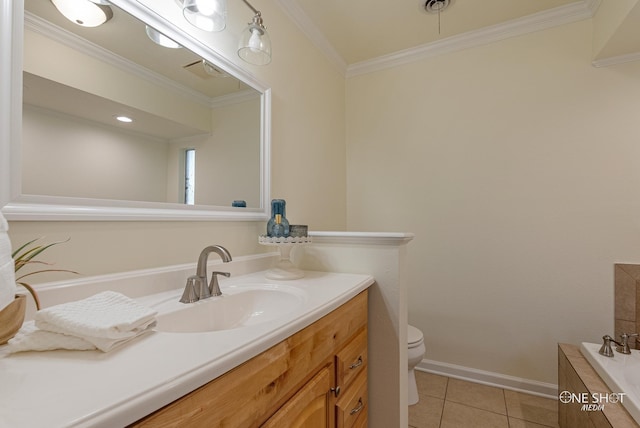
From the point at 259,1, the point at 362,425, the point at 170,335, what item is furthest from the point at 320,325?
the point at 259,1

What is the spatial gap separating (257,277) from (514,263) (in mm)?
1697

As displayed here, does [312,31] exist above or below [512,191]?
above

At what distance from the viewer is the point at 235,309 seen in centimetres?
99

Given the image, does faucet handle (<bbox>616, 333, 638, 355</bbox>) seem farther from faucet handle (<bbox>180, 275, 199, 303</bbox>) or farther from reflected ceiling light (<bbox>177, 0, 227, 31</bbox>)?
reflected ceiling light (<bbox>177, 0, 227, 31</bbox>)

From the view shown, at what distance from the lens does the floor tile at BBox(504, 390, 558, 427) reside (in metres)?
1.61

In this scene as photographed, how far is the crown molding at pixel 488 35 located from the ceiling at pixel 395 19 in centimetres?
2

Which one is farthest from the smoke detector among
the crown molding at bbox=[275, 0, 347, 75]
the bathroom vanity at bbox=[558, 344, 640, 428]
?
the bathroom vanity at bbox=[558, 344, 640, 428]

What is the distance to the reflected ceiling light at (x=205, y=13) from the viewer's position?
1003 mm

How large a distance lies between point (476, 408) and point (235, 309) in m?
1.65

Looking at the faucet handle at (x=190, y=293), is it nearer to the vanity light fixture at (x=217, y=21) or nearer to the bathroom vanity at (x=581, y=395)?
the vanity light fixture at (x=217, y=21)

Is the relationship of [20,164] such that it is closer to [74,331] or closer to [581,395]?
[74,331]

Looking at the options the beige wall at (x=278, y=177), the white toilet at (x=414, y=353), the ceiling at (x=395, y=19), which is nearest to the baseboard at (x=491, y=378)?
the white toilet at (x=414, y=353)

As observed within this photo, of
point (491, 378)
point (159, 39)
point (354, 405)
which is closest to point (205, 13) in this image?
point (159, 39)

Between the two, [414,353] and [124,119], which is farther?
[414,353]
